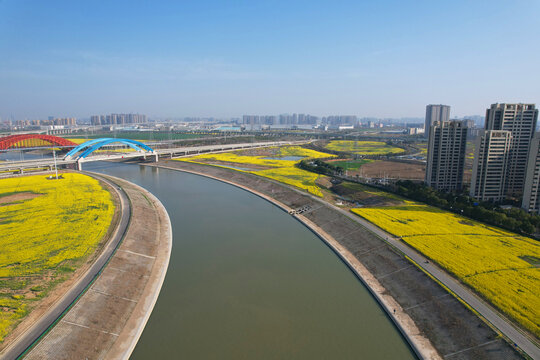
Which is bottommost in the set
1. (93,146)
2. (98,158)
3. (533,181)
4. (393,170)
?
(393,170)

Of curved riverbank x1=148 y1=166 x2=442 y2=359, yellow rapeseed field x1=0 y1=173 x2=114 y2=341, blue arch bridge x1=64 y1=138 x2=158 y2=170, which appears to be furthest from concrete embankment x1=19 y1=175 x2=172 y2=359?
blue arch bridge x1=64 y1=138 x2=158 y2=170

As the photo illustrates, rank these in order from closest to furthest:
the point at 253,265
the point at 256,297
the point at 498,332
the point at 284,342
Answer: the point at 498,332, the point at 284,342, the point at 256,297, the point at 253,265

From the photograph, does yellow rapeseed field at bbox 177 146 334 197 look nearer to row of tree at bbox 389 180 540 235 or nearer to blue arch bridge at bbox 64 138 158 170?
blue arch bridge at bbox 64 138 158 170

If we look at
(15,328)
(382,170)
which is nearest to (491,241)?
(15,328)

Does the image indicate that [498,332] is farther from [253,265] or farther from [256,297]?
[253,265]

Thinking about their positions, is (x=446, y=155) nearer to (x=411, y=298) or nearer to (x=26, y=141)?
(x=411, y=298)

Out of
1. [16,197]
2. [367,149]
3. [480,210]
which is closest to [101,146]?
[16,197]

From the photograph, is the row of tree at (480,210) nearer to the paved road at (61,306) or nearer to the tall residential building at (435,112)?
the paved road at (61,306)
